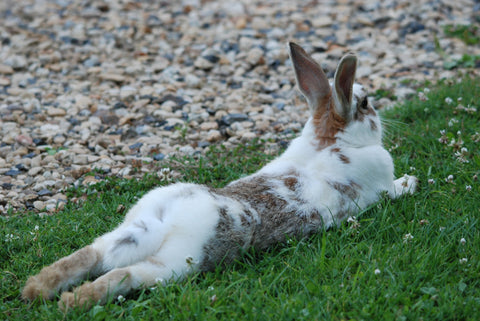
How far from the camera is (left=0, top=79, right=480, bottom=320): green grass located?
3.13 m

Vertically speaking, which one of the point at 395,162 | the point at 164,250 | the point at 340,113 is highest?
the point at 340,113

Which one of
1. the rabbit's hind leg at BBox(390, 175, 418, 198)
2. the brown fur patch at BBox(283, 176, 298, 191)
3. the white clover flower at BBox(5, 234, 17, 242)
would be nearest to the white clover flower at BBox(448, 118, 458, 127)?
the rabbit's hind leg at BBox(390, 175, 418, 198)

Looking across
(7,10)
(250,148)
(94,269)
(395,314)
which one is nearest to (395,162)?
(250,148)

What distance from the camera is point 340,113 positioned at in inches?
171

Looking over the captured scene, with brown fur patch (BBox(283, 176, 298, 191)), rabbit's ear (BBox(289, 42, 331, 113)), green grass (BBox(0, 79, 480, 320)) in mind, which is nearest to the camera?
green grass (BBox(0, 79, 480, 320))

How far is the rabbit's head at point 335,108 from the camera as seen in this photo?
14.0 ft

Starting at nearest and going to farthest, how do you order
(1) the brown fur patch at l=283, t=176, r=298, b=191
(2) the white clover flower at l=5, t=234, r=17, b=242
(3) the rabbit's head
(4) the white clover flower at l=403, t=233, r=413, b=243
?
(4) the white clover flower at l=403, t=233, r=413, b=243 → (1) the brown fur patch at l=283, t=176, r=298, b=191 → (2) the white clover flower at l=5, t=234, r=17, b=242 → (3) the rabbit's head

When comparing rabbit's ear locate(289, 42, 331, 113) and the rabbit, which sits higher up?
rabbit's ear locate(289, 42, 331, 113)

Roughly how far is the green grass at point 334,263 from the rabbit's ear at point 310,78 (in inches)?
38.5

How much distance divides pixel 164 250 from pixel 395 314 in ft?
4.62

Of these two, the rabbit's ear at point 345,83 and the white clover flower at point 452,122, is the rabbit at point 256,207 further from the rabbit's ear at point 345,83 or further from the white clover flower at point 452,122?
the white clover flower at point 452,122

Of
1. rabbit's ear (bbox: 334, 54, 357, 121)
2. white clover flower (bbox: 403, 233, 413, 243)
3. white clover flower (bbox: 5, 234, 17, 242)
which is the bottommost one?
white clover flower (bbox: 403, 233, 413, 243)

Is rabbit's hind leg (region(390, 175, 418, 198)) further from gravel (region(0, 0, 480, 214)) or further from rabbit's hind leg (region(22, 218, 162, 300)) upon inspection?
rabbit's hind leg (region(22, 218, 162, 300))

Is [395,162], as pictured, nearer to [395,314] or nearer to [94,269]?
[395,314]
